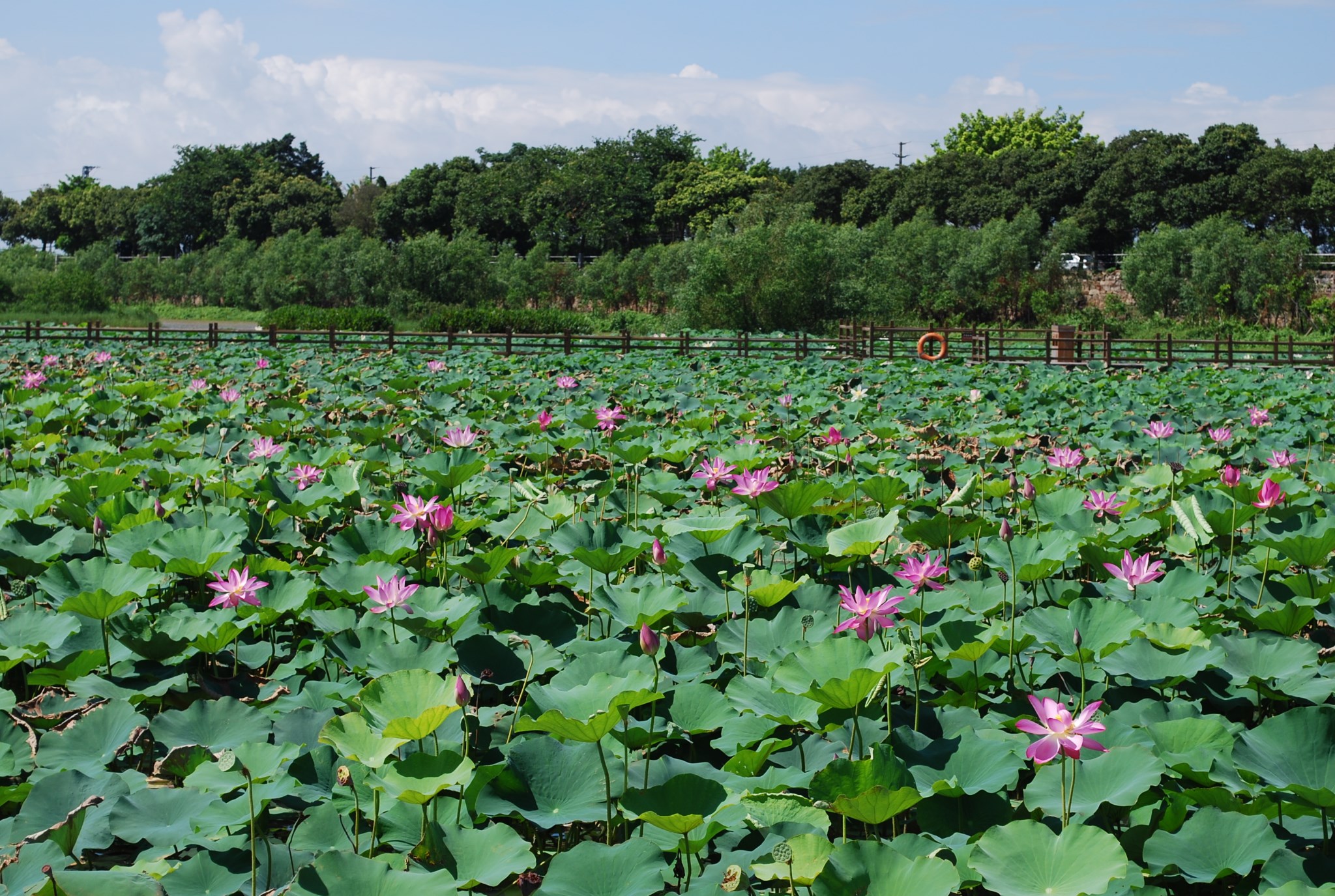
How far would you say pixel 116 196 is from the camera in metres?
61.9

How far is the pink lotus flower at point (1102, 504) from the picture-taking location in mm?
2992

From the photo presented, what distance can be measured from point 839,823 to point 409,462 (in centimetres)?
292

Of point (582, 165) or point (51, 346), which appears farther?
point (582, 165)

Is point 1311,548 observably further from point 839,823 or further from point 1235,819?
point 839,823

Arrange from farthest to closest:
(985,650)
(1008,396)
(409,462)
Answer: (1008,396) < (409,462) < (985,650)

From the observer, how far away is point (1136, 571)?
93.8 inches


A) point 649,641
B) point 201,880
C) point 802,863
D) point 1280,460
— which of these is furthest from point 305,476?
point 1280,460

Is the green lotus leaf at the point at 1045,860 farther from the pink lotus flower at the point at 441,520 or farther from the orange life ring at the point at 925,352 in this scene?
the orange life ring at the point at 925,352

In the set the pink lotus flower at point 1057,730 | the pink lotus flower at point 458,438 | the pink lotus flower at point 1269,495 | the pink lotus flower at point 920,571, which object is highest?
the pink lotus flower at point 458,438

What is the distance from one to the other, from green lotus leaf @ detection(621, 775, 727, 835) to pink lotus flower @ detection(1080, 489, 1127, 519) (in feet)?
6.19

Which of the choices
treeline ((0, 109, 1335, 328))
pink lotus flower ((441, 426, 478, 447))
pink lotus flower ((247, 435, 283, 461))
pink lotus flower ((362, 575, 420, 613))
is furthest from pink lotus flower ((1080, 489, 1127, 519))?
treeline ((0, 109, 1335, 328))

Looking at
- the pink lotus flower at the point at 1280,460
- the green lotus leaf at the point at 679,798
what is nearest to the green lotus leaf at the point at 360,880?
the green lotus leaf at the point at 679,798

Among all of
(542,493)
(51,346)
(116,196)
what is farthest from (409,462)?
(116,196)

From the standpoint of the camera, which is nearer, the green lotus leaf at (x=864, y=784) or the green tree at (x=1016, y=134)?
the green lotus leaf at (x=864, y=784)
